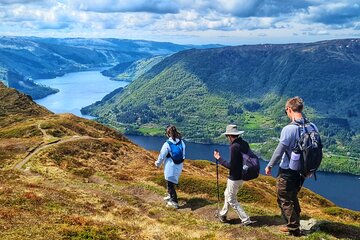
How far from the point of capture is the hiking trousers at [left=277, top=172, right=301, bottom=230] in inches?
752

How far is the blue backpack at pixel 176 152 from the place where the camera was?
27.8 meters

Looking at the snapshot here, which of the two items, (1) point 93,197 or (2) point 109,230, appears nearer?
(2) point 109,230

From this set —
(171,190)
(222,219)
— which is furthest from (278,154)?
(171,190)

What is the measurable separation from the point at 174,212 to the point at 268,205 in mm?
14443

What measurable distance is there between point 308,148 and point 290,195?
10.2 ft

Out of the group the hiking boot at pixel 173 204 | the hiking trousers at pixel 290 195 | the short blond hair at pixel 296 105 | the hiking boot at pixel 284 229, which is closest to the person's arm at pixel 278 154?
the hiking trousers at pixel 290 195

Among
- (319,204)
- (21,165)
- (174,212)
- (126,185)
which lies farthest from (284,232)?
(319,204)

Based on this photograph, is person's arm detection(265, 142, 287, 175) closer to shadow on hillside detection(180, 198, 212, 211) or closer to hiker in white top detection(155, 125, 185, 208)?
hiker in white top detection(155, 125, 185, 208)

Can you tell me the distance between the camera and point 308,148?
58.0ft

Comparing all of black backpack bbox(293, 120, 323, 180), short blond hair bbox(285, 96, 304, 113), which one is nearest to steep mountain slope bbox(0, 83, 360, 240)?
black backpack bbox(293, 120, 323, 180)

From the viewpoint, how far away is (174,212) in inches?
1086

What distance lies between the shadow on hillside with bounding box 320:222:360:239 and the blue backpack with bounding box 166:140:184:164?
1050 centimetres

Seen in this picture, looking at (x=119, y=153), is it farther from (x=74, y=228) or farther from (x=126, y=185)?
(x=74, y=228)

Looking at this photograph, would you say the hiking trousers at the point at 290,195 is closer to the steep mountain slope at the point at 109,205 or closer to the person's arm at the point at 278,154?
the person's arm at the point at 278,154
